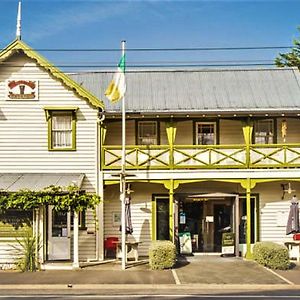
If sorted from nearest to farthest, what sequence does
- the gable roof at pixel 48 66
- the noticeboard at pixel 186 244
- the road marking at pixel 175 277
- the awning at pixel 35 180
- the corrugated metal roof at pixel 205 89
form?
the road marking at pixel 175 277, the awning at pixel 35 180, the gable roof at pixel 48 66, the noticeboard at pixel 186 244, the corrugated metal roof at pixel 205 89

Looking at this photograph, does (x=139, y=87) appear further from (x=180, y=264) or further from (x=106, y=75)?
(x=180, y=264)

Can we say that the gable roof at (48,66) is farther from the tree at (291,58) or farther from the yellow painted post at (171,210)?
the tree at (291,58)

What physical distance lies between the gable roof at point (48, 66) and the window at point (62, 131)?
101 cm

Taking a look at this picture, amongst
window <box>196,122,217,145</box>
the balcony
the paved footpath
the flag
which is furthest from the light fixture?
the flag

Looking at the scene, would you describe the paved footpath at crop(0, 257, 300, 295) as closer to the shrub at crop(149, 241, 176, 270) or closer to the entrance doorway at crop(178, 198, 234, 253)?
the shrub at crop(149, 241, 176, 270)

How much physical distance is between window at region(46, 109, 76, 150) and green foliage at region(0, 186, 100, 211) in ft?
10.6

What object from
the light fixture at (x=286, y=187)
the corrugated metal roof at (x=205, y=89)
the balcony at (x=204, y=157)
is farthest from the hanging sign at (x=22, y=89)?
the light fixture at (x=286, y=187)

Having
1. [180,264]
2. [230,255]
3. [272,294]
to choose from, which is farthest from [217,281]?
[230,255]

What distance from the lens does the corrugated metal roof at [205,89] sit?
2277cm

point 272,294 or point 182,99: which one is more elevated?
point 182,99

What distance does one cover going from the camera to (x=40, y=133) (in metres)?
21.8

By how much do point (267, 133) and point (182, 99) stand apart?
3.90 m

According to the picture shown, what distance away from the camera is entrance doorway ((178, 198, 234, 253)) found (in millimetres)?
22453

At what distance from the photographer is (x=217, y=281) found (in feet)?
54.1
